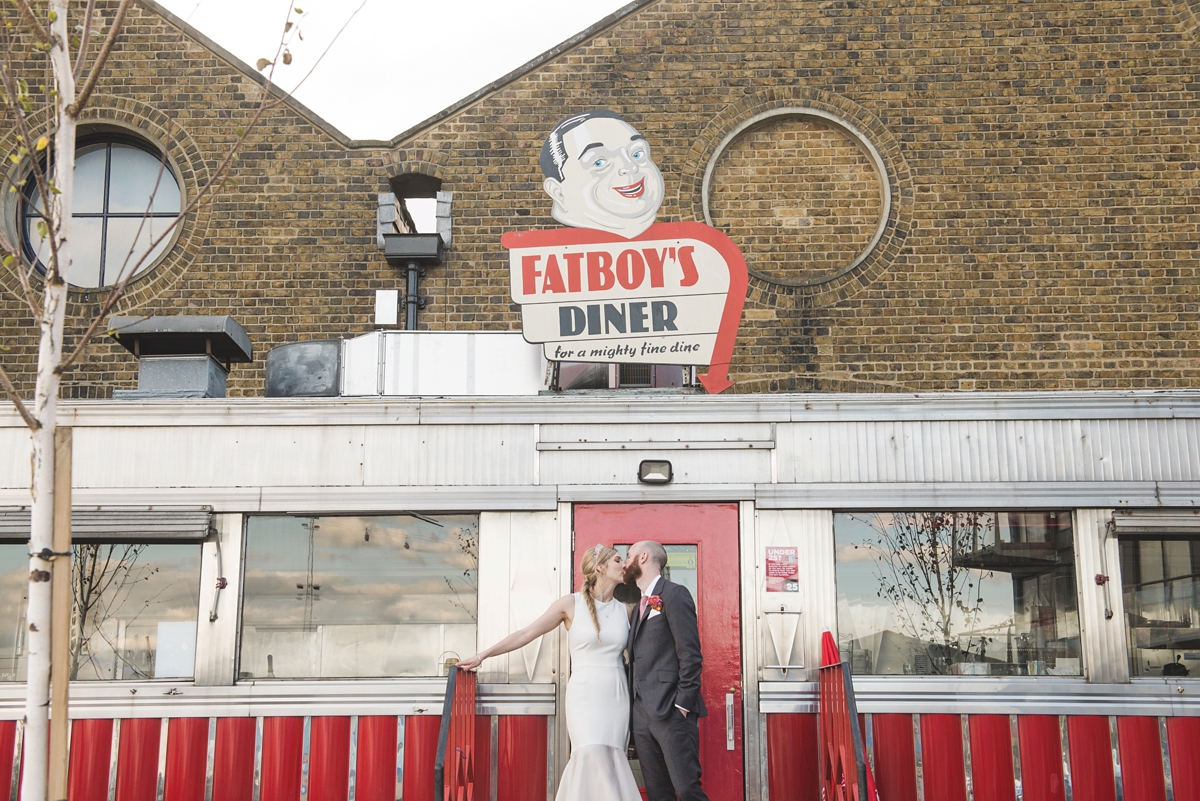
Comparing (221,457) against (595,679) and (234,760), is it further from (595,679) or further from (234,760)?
(595,679)

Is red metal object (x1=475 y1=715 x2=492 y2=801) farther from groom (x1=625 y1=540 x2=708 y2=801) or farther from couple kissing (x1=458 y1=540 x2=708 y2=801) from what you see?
groom (x1=625 y1=540 x2=708 y2=801)

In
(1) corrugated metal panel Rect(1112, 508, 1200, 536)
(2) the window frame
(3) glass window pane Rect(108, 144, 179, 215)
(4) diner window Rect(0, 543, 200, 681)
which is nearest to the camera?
(1) corrugated metal panel Rect(1112, 508, 1200, 536)

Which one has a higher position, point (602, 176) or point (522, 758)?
point (602, 176)

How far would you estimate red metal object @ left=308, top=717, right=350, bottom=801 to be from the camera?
6000 millimetres

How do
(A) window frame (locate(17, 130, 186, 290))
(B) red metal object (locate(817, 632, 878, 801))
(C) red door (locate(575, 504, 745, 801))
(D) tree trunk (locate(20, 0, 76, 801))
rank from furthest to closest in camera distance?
(A) window frame (locate(17, 130, 186, 290)) → (C) red door (locate(575, 504, 745, 801)) → (B) red metal object (locate(817, 632, 878, 801)) → (D) tree trunk (locate(20, 0, 76, 801))

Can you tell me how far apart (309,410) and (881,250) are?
8319 millimetres

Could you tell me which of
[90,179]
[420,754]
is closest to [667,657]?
[420,754]

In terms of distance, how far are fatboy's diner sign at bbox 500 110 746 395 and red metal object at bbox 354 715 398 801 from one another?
244 cm

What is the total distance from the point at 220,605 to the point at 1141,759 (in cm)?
503

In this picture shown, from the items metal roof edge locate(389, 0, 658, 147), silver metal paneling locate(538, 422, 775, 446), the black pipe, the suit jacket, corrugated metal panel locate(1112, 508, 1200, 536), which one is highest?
metal roof edge locate(389, 0, 658, 147)

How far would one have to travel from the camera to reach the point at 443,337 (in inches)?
318

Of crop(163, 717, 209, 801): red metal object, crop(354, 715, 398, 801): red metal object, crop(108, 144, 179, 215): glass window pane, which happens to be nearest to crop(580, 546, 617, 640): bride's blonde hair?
crop(354, 715, 398, 801): red metal object

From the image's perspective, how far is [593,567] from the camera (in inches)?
227

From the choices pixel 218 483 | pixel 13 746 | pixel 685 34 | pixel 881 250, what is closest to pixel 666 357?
pixel 218 483
